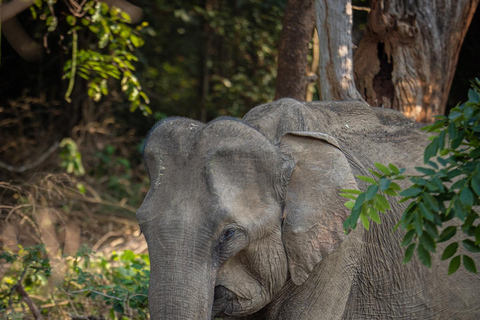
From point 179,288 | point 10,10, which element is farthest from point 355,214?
point 10,10

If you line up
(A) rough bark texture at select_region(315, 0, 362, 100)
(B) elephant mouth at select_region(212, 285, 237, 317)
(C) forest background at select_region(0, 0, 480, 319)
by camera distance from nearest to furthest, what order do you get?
(B) elephant mouth at select_region(212, 285, 237, 317) < (A) rough bark texture at select_region(315, 0, 362, 100) < (C) forest background at select_region(0, 0, 480, 319)

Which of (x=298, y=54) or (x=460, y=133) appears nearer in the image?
(x=460, y=133)

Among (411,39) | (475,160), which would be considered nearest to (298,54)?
(411,39)

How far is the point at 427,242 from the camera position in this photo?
281 cm

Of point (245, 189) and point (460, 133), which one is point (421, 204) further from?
point (245, 189)

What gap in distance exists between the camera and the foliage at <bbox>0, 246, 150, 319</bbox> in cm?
507

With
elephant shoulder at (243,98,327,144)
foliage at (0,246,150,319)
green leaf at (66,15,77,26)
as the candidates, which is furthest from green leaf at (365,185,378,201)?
green leaf at (66,15,77,26)

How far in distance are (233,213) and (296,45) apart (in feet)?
12.0

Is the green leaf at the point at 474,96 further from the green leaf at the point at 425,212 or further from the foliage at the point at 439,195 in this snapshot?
the green leaf at the point at 425,212

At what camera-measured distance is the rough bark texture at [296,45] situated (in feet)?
21.6

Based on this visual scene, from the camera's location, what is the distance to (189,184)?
131 inches

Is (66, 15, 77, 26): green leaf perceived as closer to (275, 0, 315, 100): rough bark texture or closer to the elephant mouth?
(275, 0, 315, 100): rough bark texture

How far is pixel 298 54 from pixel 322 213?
3361 millimetres

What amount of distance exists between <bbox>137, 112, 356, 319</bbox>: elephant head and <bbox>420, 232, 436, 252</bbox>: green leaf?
76 centimetres
